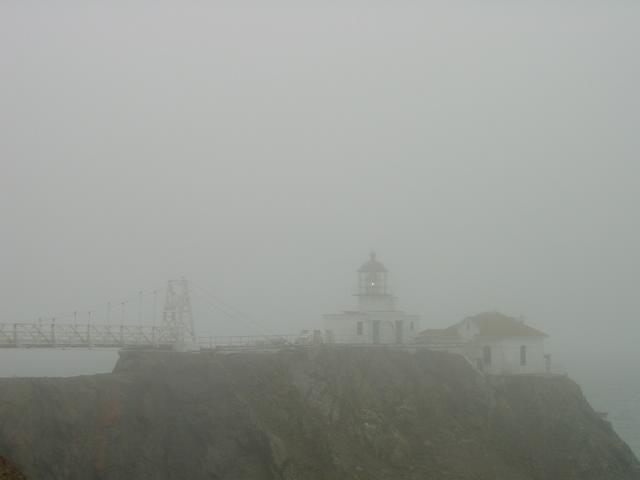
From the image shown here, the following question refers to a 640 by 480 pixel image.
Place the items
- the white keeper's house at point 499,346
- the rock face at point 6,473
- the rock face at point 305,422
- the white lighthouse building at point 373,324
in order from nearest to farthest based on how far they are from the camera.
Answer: the rock face at point 6,473 → the rock face at point 305,422 → the white keeper's house at point 499,346 → the white lighthouse building at point 373,324

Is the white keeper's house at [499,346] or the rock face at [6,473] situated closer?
the rock face at [6,473]

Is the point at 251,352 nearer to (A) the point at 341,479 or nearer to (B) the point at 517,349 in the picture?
(A) the point at 341,479

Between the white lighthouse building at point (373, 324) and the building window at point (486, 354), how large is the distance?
203 inches

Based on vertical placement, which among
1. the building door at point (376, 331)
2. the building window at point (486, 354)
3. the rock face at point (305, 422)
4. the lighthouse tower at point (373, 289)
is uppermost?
the lighthouse tower at point (373, 289)

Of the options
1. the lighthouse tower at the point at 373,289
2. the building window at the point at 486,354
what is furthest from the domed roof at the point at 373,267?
the building window at the point at 486,354

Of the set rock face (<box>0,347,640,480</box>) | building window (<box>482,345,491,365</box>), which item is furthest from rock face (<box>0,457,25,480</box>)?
building window (<box>482,345,491,365</box>)

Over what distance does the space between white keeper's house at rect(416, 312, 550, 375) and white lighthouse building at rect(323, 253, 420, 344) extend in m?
1.72

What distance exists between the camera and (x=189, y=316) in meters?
51.5

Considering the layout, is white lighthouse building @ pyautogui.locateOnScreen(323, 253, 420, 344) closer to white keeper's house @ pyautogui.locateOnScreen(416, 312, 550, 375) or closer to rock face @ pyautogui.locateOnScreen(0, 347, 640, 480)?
white keeper's house @ pyautogui.locateOnScreen(416, 312, 550, 375)

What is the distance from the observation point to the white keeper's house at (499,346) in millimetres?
52375

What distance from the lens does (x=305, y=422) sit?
133 ft

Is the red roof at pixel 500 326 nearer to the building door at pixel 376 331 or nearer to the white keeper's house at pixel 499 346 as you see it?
the white keeper's house at pixel 499 346

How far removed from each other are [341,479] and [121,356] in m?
14.2

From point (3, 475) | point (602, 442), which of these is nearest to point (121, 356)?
point (3, 475)
